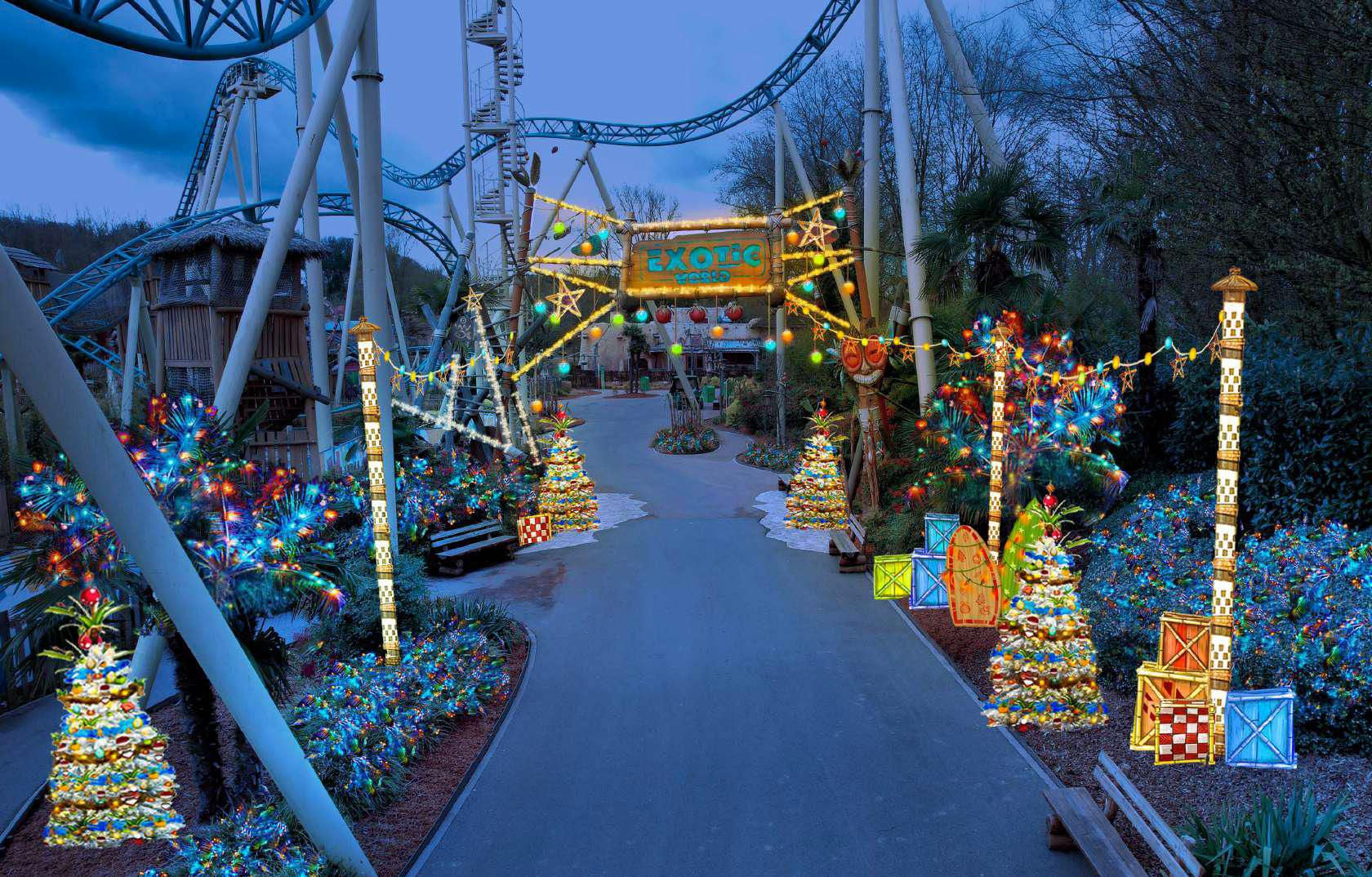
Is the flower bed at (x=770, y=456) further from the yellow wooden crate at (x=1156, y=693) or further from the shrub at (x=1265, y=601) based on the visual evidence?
the yellow wooden crate at (x=1156, y=693)

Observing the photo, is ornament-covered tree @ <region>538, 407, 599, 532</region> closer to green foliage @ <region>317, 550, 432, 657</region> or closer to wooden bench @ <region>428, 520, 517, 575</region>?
wooden bench @ <region>428, 520, 517, 575</region>

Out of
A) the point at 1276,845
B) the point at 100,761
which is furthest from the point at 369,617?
the point at 1276,845

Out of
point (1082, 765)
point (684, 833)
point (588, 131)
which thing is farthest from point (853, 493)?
point (588, 131)

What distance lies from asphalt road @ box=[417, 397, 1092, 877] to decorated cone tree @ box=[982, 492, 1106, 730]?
366 millimetres

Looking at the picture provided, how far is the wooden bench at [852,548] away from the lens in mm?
12391

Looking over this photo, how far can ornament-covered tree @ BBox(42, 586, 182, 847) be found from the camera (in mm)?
5508

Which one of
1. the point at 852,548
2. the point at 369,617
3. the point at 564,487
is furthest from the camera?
the point at 564,487

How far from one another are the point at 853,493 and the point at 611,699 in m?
8.46

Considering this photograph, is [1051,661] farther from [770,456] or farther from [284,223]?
[770,456]

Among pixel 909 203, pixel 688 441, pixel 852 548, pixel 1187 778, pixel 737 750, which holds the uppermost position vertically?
pixel 909 203

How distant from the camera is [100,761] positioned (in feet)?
18.2

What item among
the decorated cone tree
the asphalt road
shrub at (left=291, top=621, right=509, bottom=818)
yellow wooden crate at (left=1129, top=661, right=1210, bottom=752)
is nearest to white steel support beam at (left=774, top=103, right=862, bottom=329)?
the asphalt road

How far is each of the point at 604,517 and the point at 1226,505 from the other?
12384 mm

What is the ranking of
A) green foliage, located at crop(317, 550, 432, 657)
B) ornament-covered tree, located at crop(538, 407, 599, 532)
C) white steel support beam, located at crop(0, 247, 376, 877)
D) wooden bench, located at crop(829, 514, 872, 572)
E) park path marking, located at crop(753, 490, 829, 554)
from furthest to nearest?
ornament-covered tree, located at crop(538, 407, 599, 532) → park path marking, located at crop(753, 490, 829, 554) → wooden bench, located at crop(829, 514, 872, 572) → green foliage, located at crop(317, 550, 432, 657) → white steel support beam, located at crop(0, 247, 376, 877)
